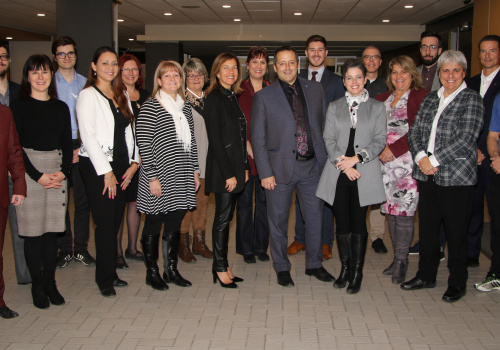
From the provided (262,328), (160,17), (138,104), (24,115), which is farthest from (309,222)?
(160,17)

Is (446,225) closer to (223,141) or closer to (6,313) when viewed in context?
(223,141)

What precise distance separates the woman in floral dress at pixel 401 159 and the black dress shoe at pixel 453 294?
1.57 ft

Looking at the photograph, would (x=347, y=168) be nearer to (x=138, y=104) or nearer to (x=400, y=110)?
(x=400, y=110)

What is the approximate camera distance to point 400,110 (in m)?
4.39

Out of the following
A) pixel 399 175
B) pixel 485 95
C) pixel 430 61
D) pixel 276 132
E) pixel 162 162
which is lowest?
pixel 399 175

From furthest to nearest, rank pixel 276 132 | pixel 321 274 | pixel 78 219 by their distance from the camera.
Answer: pixel 78 219 < pixel 321 274 < pixel 276 132

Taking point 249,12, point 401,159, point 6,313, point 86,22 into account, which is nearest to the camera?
point 6,313

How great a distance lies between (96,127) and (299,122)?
1614 millimetres

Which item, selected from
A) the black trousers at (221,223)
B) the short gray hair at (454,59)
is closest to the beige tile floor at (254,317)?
the black trousers at (221,223)

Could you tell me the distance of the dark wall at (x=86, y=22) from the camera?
6914 mm

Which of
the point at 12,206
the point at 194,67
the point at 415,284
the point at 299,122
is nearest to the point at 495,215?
the point at 415,284

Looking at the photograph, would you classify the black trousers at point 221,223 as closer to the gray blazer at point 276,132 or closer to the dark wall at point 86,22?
the gray blazer at point 276,132

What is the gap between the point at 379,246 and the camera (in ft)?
17.7

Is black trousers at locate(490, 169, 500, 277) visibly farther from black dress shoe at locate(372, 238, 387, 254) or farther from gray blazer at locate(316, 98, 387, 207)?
black dress shoe at locate(372, 238, 387, 254)
